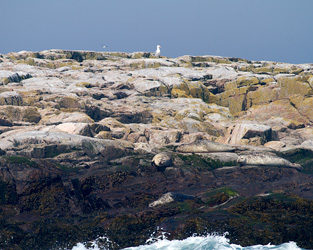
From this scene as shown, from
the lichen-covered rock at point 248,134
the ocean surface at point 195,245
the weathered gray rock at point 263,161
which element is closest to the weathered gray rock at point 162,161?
the weathered gray rock at point 263,161

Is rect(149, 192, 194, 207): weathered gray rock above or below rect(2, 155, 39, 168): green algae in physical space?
below

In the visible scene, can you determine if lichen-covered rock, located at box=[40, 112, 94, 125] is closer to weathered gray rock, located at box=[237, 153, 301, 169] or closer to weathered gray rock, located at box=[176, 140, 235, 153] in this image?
weathered gray rock, located at box=[176, 140, 235, 153]

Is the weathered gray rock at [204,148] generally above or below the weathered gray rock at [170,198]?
below

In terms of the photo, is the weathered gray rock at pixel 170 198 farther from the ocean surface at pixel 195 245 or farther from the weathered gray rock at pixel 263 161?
the weathered gray rock at pixel 263 161

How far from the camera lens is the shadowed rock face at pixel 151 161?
17.0m

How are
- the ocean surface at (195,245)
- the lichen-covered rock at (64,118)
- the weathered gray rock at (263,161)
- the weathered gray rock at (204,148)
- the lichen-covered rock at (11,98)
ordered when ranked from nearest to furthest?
the ocean surface at (195,245), the weathered gray rock at (263,161), the weathered gray rock at (204,148), the lichen-covered rock at (64,118), the lichen-covered rock at (11,98)

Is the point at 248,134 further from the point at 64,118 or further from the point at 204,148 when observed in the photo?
the point at 64,118

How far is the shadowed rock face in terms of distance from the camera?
17000 mm

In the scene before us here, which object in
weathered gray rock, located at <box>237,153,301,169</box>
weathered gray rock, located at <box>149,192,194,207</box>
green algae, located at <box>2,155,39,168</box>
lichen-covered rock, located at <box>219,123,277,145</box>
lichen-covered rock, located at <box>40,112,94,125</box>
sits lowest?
lichen-covered rock, located at <box>40,112,94,125</box>

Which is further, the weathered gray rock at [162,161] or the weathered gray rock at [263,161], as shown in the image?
the weathered gray rock at [263,161]

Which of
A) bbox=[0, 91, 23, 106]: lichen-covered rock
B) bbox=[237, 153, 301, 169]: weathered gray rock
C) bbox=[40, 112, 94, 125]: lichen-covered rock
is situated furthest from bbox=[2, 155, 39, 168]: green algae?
bbox=[0, 91, 23, 106]: lichen-covered rock

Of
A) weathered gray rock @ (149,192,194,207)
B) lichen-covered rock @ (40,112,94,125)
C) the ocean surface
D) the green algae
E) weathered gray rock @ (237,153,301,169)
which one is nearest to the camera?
the ocean surface

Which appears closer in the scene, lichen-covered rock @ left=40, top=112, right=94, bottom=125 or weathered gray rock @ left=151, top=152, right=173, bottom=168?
weathered gray rock @ left=151, top=152, right=173, bottom=168

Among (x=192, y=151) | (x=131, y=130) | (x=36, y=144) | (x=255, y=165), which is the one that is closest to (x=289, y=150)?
(x=255, y=165)
